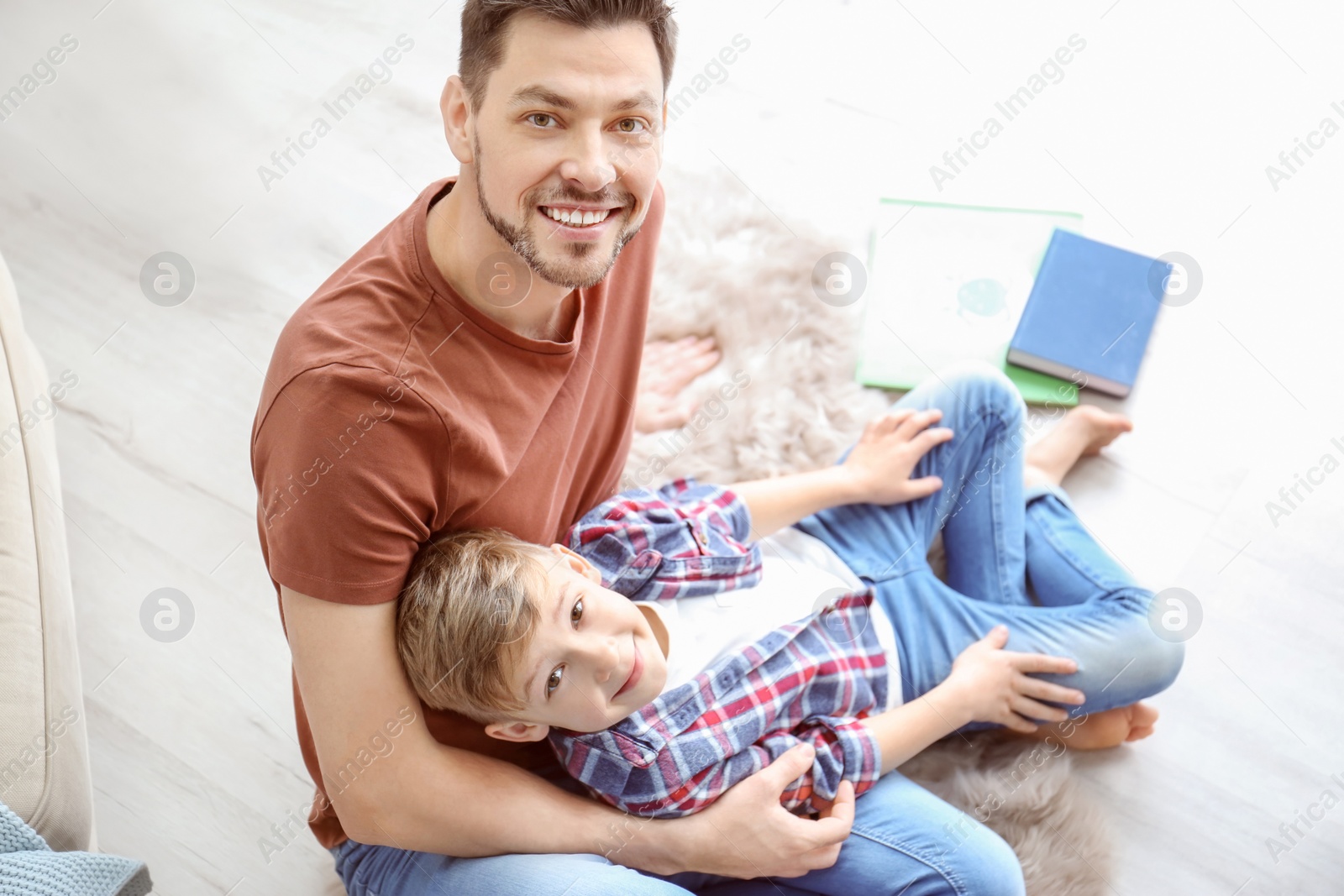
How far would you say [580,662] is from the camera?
1103 mm

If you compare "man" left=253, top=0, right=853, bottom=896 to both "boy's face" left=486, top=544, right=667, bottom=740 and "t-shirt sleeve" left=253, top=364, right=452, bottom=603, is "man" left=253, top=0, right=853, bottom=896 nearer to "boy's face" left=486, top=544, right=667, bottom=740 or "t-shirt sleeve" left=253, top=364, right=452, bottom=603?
"t-shirt sleeve" left=253, top=364, right=452, bottom=603

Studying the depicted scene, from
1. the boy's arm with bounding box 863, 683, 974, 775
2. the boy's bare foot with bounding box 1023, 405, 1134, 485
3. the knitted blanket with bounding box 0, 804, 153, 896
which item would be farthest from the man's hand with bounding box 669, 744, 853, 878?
the boy's bare foot with bounding box 1023, 405, 1134, 485

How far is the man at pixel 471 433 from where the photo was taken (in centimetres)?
98

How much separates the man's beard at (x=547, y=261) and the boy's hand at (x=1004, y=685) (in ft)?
2.44

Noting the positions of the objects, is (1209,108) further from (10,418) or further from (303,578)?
(10,418)

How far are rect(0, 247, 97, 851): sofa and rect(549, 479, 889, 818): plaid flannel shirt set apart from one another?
0.57 meters

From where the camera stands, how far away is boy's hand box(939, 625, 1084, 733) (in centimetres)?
139

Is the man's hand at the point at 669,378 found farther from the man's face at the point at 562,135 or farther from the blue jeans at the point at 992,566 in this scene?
the man's face at the point at 562,135

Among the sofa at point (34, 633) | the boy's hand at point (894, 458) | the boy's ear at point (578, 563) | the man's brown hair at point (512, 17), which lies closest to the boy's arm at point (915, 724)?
the boy's hand at point (894, 458)

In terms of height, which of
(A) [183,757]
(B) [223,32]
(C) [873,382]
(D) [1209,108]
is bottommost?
(A) [183,757]

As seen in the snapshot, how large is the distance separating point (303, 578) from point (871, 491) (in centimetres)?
83

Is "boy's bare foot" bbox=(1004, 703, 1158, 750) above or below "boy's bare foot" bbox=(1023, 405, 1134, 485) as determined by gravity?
below

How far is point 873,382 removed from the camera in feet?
5.84

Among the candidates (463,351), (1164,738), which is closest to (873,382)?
(1164,738)
